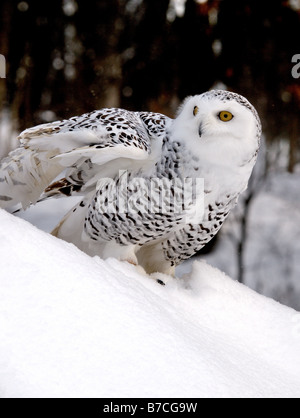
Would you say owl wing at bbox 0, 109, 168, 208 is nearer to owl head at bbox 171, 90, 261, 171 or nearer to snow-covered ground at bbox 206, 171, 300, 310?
owl head at bbox 171, 90, 261, 171

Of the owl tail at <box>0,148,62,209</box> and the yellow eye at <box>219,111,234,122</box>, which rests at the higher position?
the yellow eye at <box>219,111,234,122</box>

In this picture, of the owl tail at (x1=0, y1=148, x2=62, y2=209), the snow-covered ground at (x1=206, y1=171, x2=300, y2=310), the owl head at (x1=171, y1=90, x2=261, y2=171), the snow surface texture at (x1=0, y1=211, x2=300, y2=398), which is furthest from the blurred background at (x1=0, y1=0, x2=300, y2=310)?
the snow surface texture at (x1=0, y1=211, x2=300, y2=398)

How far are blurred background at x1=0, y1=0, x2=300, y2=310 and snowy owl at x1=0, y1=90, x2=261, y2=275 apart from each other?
949 mm

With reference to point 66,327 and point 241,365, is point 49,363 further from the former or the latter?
point 241,365

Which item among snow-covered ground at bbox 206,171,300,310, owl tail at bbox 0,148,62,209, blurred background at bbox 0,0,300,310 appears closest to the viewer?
owl tail at bbox 0,148,62,209

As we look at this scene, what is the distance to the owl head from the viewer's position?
1095mm

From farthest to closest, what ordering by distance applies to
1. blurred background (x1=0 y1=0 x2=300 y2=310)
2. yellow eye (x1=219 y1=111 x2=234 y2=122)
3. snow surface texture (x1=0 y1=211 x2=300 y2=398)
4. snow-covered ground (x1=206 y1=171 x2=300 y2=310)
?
snow-covered ground (x1=206 y1=171 x2=300 y2=310)
blurred background (x1=0 y1=0 x2=300 y2=310)
yellow eye (x1=219 y1=111 x2=234 y2=122)
snow surface texture (x1=0 y1=211 x2=300 y2=398)

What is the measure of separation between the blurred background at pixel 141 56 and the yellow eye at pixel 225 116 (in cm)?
124

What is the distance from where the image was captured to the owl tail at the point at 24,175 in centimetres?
122

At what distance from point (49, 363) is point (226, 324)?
493 mm

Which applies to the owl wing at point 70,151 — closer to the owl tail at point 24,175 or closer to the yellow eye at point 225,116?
the owl tail at point 24,175

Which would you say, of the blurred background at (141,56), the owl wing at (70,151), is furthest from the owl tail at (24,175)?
the blurred background at (141,56)
